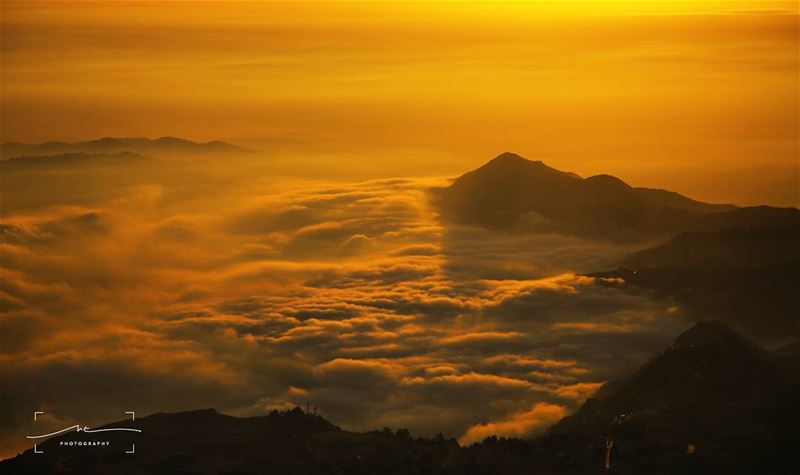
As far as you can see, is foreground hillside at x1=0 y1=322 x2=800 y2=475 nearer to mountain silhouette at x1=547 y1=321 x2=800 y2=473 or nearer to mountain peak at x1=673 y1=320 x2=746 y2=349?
mountain silhouette at x1=547 y1=321 x2=800 y2=473

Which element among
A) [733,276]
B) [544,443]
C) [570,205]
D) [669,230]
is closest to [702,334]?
[544,443]

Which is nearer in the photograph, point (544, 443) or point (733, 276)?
point (544, 443)

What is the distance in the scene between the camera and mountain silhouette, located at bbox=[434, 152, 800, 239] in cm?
15962

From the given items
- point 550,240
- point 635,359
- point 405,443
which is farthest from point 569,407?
point 550,240

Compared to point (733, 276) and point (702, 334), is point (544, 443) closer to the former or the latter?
point (702, 334)

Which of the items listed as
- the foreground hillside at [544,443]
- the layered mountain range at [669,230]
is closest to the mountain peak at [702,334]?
the foreground hillside at [544,443]

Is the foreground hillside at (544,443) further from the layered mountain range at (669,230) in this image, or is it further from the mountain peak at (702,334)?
the layered mountain range at (669,230)

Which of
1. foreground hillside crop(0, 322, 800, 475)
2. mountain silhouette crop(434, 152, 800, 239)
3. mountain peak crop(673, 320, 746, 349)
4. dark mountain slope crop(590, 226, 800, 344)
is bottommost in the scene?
foreground hillside crop(0, 322, 800, 475)

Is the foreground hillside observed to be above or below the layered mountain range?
below

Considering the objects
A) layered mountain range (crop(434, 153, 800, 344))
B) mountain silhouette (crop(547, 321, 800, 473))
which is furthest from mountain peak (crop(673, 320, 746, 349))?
layered mountain range (crop(434, 153, 800, 344))

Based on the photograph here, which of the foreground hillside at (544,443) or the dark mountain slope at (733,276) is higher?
the dark mountain slope at (733,276)

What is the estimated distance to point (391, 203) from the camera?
200 m

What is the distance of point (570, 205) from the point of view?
551 feet

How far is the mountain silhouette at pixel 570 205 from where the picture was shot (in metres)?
160
